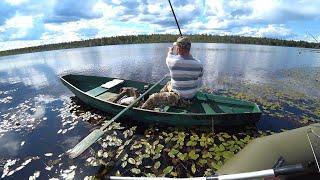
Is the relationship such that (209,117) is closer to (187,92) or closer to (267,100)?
(187,92)

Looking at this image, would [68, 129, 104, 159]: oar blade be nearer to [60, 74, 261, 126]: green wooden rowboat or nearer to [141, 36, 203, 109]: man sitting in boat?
[60, 74, 261, 126]: green wooden rowboat

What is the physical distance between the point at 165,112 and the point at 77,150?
12.0ft

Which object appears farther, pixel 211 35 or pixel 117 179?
pixel 211 35

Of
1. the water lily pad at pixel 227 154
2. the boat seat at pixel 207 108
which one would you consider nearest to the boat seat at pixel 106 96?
the boat seat at pixel 207 108

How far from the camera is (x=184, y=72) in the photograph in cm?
1035

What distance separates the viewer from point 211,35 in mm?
198750

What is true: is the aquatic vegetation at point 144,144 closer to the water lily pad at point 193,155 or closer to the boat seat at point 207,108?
the water lily pad at point 193,155

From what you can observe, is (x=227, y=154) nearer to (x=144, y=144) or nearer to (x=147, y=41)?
(x=144, y=144)

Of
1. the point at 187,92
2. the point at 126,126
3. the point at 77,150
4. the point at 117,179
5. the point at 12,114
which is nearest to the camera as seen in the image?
the point at 117,179

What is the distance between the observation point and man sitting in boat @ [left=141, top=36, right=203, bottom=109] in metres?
10.1

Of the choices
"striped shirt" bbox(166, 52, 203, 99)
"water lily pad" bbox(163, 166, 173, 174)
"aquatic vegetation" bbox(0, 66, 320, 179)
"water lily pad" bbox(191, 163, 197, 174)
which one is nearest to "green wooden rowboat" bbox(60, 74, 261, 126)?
"aquatic vegetation" bbox(0, 66, 320, 179)

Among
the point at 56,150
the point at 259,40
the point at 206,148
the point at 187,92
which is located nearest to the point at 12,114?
the point at 56,150

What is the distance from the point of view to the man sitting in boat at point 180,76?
10121mm

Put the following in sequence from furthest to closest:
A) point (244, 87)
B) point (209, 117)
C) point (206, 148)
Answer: point (244, 87), point (209, 117), point (206, 148)
